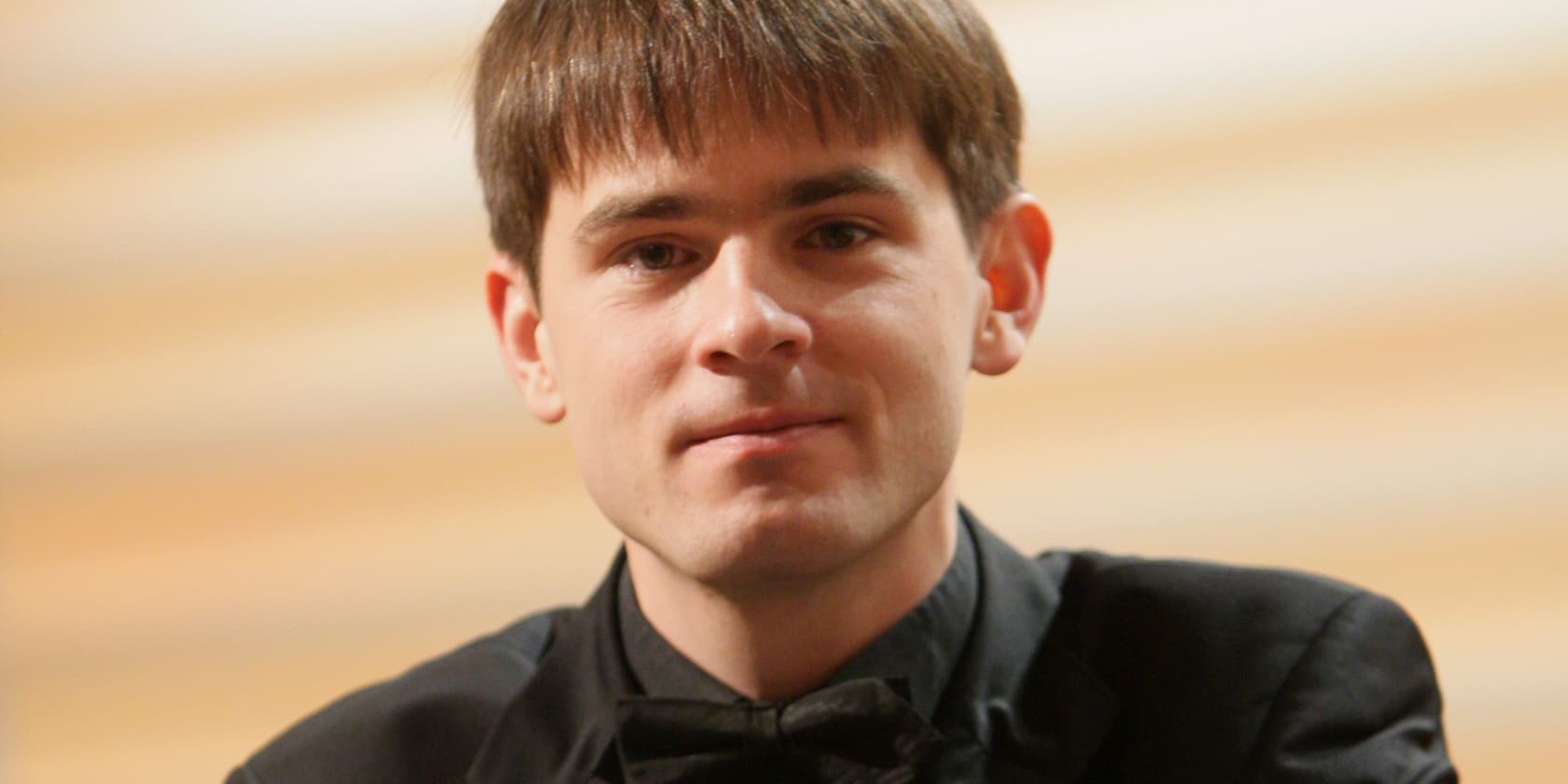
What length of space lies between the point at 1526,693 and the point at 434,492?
5.28 ft

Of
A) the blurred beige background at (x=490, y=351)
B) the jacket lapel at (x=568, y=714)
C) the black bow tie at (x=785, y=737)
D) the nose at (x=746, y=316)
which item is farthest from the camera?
the blurred beige background at (x=490, y=351)

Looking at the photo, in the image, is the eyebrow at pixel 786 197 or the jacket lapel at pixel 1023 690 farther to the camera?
the jacket lapel at pixel 1023 690

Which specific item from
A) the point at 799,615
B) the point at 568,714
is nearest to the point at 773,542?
the point at 799,615

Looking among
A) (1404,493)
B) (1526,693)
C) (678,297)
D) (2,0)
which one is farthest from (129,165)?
(1526,693)

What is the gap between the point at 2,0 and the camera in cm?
302

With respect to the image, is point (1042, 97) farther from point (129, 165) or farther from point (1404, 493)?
point (129, 165)

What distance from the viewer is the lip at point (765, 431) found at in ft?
5.18

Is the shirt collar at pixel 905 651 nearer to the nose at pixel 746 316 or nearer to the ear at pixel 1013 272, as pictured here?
the ear at pixel 1013 272

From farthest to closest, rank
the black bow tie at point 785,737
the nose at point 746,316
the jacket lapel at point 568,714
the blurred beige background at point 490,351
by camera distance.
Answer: the blurred beige background at point 490,351, the jacket lapel at point 568,714, the black bow tie at point 785,737, the nose at point 746,316

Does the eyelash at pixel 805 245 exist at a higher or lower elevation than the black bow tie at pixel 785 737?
higher

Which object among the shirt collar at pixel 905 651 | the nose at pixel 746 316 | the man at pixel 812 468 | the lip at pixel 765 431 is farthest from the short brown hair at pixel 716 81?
the shirt collar at pixel 905 651

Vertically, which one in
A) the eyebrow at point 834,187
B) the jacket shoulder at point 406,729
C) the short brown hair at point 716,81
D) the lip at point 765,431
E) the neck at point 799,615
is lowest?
the jacket shoulder at point 406,729

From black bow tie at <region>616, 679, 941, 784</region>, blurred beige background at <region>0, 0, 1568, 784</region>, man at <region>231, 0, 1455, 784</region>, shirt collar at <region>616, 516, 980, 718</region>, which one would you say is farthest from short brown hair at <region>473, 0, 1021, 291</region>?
blurred beige background at <region>0, 0, 1568, 784</region>

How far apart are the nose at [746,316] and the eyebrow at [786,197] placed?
0.05 meters
